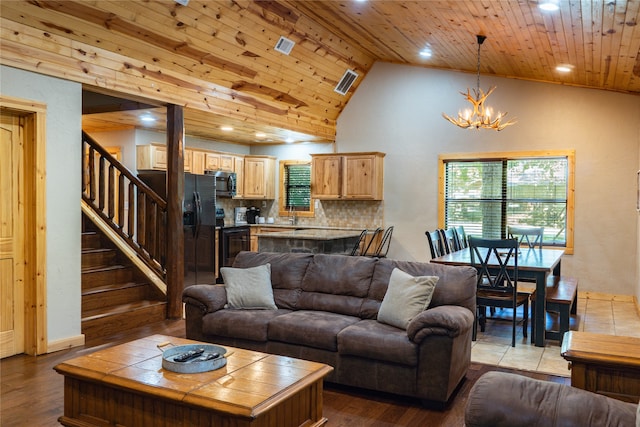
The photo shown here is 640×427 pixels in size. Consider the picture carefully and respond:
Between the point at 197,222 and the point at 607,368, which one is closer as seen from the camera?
the point at 607,368

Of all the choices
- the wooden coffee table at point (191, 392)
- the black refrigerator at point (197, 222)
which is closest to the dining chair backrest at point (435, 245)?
the wooden coffee table at point (191, 392)

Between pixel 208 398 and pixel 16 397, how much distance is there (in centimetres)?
201

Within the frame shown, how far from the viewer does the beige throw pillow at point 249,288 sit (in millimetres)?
4480

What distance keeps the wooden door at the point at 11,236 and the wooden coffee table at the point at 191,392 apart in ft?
6.38

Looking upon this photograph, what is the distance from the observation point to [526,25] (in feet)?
16.6

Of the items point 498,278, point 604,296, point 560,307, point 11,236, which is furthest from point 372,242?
point 11,236

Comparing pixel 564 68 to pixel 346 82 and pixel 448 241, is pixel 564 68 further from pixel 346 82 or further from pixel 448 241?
pixel 346 82

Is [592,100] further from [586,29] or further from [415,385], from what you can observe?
[415,385]

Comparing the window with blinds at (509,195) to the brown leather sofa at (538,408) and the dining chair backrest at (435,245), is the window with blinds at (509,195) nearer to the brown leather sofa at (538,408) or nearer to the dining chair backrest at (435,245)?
the dining chair backrest at (435,245)

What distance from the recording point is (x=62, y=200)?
4750mm

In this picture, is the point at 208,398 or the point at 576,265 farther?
the point at 576,265

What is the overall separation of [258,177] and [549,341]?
623 centimetres

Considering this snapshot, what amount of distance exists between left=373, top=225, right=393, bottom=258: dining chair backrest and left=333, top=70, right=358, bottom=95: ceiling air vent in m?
2.47

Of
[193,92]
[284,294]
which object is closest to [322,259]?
[284,294]
